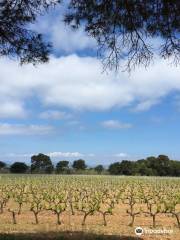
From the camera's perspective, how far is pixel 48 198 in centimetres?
2206

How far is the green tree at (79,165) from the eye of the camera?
7612cm

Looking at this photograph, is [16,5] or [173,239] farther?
[173,239]

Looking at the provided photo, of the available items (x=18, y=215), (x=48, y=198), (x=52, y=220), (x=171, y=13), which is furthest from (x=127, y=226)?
(x=171, y=13)

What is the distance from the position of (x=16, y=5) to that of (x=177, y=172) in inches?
2628

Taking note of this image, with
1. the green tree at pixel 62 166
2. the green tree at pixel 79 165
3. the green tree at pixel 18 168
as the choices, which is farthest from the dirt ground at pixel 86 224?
the green tree at pixel 79 165

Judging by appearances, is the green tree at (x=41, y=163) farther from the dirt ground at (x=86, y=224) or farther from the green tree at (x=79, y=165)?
the dirt ground at (x=86, y=224)

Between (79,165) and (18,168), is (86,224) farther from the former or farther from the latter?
(79,165)

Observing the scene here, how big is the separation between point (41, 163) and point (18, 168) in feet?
15.9

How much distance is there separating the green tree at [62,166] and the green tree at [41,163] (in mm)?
1016

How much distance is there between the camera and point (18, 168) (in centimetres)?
6994

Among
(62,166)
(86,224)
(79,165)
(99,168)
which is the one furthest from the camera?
(99,168)

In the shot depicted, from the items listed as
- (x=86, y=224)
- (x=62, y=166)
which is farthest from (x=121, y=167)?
(x=86, y=224)

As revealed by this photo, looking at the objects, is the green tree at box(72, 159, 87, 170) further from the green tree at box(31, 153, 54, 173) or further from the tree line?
the green tree at box(31, 153, 54, 173)

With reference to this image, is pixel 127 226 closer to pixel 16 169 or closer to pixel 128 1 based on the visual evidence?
pixel 128 1
